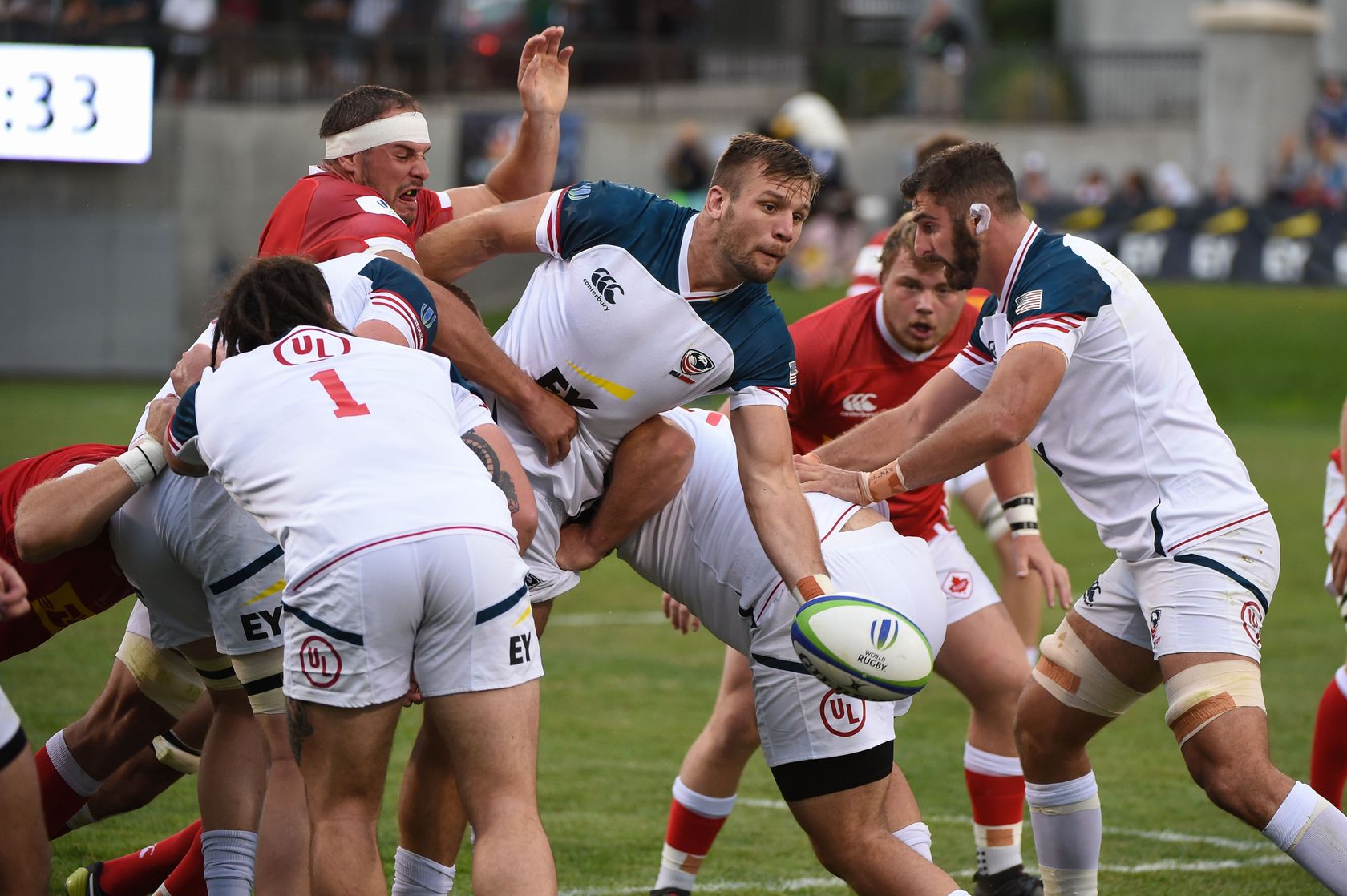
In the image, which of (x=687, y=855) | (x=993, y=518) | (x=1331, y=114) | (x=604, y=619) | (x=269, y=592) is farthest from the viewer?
(x=1331, y=114)

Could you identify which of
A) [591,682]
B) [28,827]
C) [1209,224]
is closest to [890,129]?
[1209,224]

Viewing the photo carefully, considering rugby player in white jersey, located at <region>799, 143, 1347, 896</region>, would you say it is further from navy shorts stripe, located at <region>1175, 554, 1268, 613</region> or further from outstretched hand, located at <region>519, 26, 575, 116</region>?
outstretched hand, located at <region>519, 26, 575, 116</region>

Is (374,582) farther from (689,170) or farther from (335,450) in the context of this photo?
(689,170)

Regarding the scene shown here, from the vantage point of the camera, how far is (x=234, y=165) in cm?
2480

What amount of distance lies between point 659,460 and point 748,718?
4.14 feet

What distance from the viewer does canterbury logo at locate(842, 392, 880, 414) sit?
6.41 meters

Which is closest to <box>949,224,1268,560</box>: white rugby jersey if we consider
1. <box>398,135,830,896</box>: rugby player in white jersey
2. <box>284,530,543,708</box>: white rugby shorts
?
<box>398,135,830,896</box>: rugby player in white jersey

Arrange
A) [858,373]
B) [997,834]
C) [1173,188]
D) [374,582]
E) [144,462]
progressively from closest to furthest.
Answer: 1. [374,582]
2. [144,462]
3. [997,834]
4. [858,373]
5. [1173,188]

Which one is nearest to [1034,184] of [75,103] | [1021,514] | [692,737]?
[75,103]

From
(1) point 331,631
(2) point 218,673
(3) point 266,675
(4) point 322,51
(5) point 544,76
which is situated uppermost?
(5) point 544,76

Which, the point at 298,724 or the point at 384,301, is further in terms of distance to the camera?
the point at 384,301

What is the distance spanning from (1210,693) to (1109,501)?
698 millimetres

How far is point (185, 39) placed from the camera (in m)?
24.6

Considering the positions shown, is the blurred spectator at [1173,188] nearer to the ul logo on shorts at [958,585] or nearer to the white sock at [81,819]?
the ul logo on shorts at [958,585]
